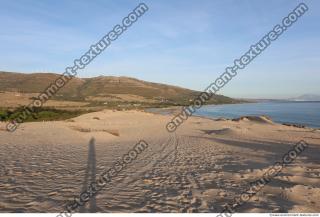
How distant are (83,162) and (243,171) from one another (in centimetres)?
608

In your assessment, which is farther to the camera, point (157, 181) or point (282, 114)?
point (282, 114)

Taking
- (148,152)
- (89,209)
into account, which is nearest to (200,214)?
(89,209)

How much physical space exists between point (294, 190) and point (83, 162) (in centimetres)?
781

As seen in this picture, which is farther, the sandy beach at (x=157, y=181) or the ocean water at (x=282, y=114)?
the ocean water at (x=282, y=114)

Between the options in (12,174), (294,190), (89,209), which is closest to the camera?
(89,209)

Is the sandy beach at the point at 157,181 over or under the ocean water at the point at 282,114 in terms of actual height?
under

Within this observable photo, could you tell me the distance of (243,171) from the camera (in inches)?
422

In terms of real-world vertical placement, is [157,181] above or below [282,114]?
below

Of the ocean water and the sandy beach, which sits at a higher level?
the ocean water

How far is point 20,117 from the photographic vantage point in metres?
33.1

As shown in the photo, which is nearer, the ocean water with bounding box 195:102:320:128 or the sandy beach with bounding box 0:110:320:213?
the sandy beach with bounding box 0:110:320:213

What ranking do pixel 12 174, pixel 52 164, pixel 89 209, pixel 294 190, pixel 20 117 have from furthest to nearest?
pixel 20 117, pixel 52 164, pixel 12 174, pixel 294 190, pixel 89 209

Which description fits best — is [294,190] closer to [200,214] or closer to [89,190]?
[200,214]

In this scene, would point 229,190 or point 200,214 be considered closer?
point 200,214
